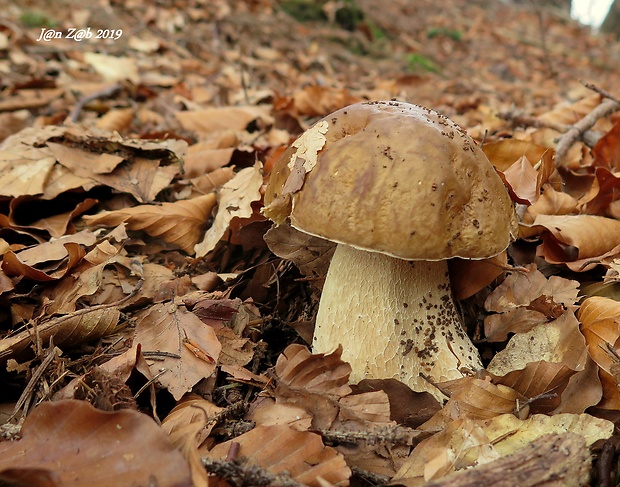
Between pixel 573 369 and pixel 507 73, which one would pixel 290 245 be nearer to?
pixel 573 369

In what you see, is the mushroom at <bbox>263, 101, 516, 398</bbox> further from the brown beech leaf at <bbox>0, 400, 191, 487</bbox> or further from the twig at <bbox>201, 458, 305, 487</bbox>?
the brown beech leaf at <bbox>0, 400, 191, 487</bbox>

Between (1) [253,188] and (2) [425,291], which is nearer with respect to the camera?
(2) [425,291]

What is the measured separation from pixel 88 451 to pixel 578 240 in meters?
1.75

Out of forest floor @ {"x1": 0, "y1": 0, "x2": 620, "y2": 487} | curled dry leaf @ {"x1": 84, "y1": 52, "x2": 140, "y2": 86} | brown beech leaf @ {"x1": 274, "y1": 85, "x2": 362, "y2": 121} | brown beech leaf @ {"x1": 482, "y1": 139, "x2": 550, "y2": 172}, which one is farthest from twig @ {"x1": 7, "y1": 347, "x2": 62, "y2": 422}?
curled dry leaf @ {"x1": 84, "y1": 52, "x2": 140, "y2": 86}

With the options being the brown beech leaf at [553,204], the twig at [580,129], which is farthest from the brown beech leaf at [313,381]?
the twig at [580,129]

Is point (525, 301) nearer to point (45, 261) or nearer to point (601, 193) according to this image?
point (601, 193)

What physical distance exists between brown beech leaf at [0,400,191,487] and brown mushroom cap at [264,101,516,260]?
2.19ft

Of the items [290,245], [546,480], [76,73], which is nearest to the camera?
[546,480]

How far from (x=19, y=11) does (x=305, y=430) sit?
20.4ft

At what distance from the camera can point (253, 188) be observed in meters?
2.20

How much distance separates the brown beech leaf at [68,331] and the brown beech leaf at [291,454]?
0.63m

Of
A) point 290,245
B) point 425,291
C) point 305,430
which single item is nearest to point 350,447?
point 305,430

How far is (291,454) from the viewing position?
124 cm

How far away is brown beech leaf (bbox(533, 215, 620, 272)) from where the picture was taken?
193 centimetres
